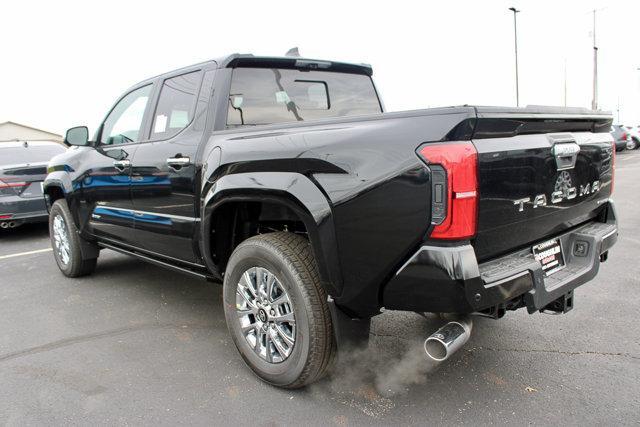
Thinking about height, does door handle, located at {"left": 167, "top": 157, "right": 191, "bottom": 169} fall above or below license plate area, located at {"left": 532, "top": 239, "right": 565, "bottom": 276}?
above

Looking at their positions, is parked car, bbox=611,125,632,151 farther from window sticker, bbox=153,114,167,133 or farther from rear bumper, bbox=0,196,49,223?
window sticker, bbox=153,114,167,133

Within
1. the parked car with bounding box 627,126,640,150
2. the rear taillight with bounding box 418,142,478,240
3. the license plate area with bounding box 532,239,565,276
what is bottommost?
the parked car with bounding box 627,126,640,150

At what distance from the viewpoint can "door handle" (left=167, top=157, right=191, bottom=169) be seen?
3.21 m

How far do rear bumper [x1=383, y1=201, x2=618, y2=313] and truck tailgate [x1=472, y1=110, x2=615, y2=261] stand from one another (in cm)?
10

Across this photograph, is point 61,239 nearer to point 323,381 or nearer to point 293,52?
point 293,52

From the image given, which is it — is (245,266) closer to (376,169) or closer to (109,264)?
(376,169)

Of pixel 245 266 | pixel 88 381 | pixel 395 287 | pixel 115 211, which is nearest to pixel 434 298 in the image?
pixel 395 287

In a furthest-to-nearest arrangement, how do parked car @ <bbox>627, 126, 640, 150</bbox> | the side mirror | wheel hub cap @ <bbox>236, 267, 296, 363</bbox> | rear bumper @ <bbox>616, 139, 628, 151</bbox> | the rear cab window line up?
parked car @ <bbox>627, 126, 640, 150</bbox> → rear bumper @ <bbox>616, 139, 628, 151</bbox> → the side mirror → the rear cab window → wheel hub cap @ <bbox>236, 267, 296, 363</bbox>

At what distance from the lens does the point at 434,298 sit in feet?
6.92

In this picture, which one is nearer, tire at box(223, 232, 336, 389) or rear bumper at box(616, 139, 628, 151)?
tire at box(223, 232, 336, 389)

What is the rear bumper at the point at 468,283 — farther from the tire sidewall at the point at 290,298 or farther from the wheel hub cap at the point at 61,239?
the wheel hub cap at the point at 61,239

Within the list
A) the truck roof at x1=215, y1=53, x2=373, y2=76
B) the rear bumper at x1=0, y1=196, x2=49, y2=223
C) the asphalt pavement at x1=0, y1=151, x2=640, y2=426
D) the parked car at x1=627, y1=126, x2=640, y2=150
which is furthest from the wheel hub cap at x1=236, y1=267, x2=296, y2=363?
the parked car at x1=627, y1=126, x2=640, y2=150

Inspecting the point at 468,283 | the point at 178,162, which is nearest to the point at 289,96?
the point at 178,162

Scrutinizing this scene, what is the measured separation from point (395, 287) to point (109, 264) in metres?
4.48
